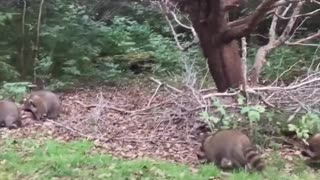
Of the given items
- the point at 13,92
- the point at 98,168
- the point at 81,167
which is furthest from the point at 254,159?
the point at 13,92

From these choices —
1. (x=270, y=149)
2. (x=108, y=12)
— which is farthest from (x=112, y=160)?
(x=108, y=12)

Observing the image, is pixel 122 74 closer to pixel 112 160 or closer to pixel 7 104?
pixel 7 104

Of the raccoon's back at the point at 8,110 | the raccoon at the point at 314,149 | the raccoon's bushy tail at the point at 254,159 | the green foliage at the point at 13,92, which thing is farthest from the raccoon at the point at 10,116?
the raccoon at the point at 314,149

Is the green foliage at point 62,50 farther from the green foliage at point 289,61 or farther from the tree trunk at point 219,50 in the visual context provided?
the tree trunk at point 219,50

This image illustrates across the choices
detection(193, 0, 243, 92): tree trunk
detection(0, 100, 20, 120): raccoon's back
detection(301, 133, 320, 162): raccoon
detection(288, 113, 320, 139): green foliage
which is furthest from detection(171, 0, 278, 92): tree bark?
detection(0, 100, 20, 120): raccoon's back

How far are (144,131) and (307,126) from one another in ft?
7.12

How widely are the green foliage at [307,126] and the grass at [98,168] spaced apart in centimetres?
47

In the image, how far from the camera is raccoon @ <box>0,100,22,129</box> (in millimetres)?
9250

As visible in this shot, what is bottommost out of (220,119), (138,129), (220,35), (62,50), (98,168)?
(98,168)

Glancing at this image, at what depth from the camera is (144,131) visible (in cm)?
897

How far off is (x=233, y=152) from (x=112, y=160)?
4.44 feet

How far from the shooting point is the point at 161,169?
23.5ft

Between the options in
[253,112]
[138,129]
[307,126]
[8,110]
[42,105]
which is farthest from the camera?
[42,105]

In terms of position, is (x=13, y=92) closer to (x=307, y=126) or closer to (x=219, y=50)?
(x=219, y=50)
